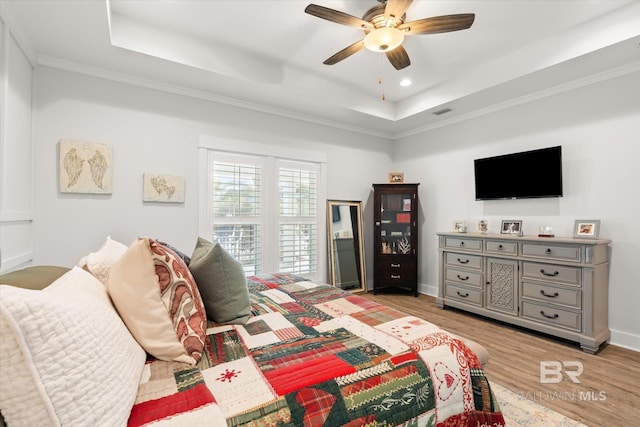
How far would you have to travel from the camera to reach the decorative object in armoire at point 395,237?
4.54 meters

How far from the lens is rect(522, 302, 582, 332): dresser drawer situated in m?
2.79

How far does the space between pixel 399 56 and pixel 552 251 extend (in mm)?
2404

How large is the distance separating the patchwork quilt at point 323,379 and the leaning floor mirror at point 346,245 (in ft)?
9.76

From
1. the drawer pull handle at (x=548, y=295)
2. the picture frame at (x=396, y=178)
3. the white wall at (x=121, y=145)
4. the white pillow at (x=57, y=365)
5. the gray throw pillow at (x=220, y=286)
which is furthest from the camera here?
the picture frame at (x=396, y=178)

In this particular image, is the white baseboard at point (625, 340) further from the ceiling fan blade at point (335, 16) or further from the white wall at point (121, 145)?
the white wall at point (121, 145)

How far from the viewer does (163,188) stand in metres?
3.21

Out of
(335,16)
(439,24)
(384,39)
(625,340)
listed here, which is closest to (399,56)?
(384,39)

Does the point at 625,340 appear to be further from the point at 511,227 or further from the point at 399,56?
the point at 399,56

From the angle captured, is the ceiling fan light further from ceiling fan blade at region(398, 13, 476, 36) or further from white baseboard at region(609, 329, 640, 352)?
white baseboard at region(609, 329, 640, 352)

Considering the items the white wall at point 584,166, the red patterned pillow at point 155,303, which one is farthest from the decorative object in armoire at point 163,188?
the white wall at point 584,166

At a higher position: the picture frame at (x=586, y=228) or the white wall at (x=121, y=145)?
the white wall at (x=121, y=145)

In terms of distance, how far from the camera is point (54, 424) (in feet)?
1.88

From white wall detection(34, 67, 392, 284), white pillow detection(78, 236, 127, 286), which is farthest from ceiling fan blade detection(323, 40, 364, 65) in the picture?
white pillow detection(78, 236, 127, 286)

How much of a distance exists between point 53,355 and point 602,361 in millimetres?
3663
